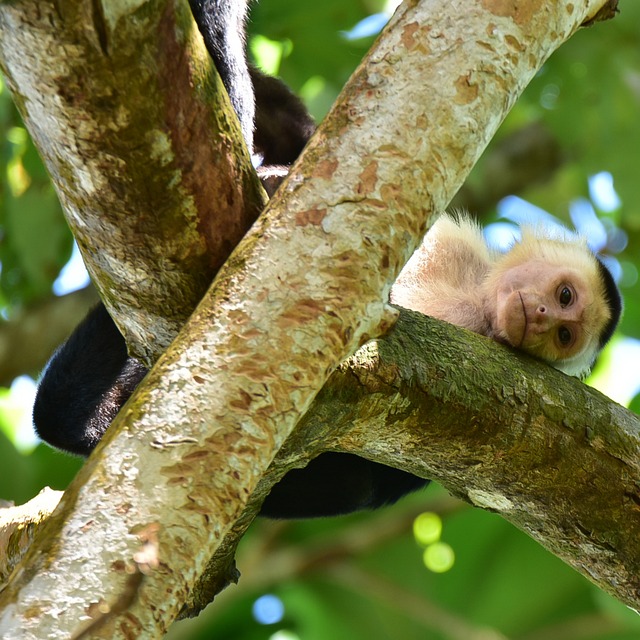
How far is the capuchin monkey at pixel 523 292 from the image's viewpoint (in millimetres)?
3121

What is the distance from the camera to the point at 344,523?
6.07m

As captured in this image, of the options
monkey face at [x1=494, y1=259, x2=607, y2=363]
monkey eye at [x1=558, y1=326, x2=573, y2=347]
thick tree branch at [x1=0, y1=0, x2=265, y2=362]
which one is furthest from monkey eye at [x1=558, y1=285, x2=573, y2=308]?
thick tree branch at [x1=0, y1=0, x2=265, y2=362]

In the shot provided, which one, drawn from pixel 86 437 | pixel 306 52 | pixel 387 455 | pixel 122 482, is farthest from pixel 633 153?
pixel 122 482

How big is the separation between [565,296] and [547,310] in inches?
7.7

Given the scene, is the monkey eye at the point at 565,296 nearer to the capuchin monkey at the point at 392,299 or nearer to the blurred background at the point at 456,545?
the capuchin monkey at the point at 392,299

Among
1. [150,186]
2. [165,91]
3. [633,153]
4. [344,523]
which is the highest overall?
[165,91]

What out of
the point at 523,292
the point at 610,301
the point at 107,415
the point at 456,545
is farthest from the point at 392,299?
the point at 456,545

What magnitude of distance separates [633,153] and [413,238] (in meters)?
3.21

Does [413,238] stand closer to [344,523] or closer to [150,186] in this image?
[150,186]

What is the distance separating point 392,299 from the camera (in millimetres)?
3303

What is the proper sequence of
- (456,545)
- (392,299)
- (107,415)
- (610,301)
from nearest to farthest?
1. (107,415)
2. (392,299)
3. (610,301)
4. (456,545)

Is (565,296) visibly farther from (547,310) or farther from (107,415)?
(107,415)

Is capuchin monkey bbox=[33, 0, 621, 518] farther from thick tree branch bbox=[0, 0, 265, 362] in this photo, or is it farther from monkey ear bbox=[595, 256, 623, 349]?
thick tree branch bbox=[0, 0, 265, 362]

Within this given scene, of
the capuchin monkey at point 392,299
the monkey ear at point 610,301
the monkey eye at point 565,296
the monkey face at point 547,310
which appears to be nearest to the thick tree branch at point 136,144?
the capuchin monkey at point 392,299
